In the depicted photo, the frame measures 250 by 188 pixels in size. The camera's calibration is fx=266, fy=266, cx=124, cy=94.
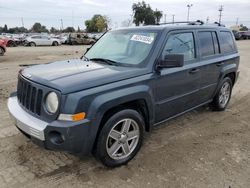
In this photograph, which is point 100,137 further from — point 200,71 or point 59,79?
point 200,71

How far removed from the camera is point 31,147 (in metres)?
3.94

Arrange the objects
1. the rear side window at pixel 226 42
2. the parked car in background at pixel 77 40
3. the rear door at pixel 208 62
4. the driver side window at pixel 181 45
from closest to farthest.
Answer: the driver side window at pixel 181 45 < the rear door at pixel 208 62 < the rear side window at pixel 226 42 < the parked car in background at pixel 77 40

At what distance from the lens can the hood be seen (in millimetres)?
3035

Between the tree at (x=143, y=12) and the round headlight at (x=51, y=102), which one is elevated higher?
the tree at (x=143, y=12)

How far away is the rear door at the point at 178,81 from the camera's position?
392 cm

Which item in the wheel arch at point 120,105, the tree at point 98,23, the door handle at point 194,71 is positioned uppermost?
the tree at point 98,23

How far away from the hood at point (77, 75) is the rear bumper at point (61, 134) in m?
0.38

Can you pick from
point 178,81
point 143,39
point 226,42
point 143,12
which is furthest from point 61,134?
point 143,12

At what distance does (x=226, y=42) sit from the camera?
558 cm

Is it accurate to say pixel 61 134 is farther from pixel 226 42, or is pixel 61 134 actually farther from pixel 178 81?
pixel 226 42

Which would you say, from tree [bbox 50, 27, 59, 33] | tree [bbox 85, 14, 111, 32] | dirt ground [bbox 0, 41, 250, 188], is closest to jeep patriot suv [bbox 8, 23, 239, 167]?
dirt ground [bbox 0, 41, 250, 188]

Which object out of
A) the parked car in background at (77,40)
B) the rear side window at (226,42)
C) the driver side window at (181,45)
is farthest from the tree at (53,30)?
the driver side window at (181,45)

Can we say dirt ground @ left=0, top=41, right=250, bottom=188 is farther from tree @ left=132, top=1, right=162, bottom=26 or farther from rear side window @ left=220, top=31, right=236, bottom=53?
tree @ left=132, top=1, right=162, bottom=26

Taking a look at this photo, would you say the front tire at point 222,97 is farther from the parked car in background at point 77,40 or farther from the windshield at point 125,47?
the parked car in background at point 77,40
